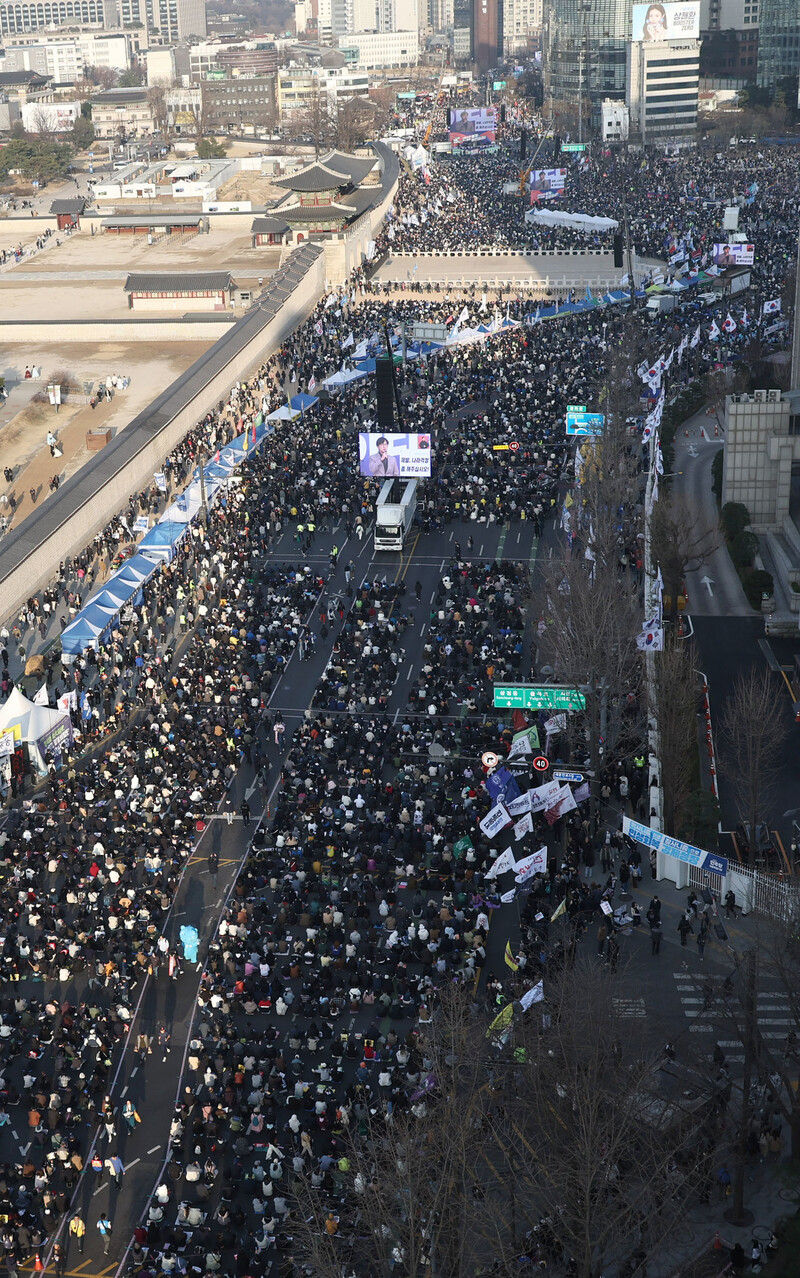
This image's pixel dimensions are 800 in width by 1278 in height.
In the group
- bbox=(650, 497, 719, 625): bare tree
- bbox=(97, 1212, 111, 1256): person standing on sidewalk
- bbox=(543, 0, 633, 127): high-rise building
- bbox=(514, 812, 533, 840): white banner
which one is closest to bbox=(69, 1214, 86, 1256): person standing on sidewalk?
bbox=(97, 1212, 111, 1256): person standing on sidewalk

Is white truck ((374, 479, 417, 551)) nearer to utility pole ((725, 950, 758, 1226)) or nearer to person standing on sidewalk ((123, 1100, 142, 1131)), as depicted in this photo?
person standing on sidewalk ((123, 1100, 142, 1131))

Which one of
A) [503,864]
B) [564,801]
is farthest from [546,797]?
[503,864]

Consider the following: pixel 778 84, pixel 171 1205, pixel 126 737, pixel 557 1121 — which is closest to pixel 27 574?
pixel 126 737

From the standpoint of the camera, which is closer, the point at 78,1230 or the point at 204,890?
the point at 78,1230

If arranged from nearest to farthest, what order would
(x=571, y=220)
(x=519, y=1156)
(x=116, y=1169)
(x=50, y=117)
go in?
(x=519, y=1156), (x=116, y=1169), (x=571, y=220), (x=50, y=117)

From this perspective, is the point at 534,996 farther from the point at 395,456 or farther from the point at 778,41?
the point at 778,41

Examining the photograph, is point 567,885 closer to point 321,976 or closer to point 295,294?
point 321,976
